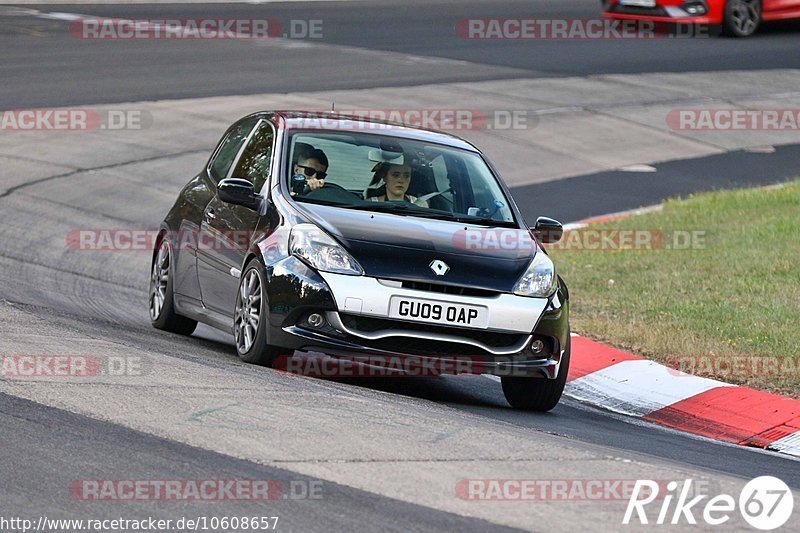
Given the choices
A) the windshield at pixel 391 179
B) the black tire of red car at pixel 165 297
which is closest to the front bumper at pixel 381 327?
the windshield at pixel 391 179

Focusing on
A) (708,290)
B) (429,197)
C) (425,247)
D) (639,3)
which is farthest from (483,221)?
(639,3)

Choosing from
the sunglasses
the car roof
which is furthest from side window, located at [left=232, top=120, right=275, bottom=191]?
the sunglasses

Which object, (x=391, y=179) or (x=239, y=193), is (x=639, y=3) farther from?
(x=239, y=193)

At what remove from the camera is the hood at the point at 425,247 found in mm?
8344

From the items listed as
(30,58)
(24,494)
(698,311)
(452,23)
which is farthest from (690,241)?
(452,23)

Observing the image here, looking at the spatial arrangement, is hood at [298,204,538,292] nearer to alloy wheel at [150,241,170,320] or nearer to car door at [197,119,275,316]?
car door at [197,119,275,316]

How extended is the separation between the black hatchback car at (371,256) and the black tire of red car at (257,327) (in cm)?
1

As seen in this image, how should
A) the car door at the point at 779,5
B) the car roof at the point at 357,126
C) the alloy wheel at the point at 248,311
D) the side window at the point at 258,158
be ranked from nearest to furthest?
the alloy wheel at the point at 248,311
the side window at the point at 258,158
the car roof at the point at 357,126
the car door at the point at 779,5

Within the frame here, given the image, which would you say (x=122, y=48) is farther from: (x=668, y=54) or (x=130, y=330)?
(x=130, y=330)

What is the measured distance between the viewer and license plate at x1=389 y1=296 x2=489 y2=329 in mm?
8281

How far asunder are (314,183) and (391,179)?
1.62 feet

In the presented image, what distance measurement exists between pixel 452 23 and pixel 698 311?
1883cm

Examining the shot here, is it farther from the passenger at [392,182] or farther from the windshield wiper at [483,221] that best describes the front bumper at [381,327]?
the passenger at [392,182]

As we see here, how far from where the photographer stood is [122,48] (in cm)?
2489
